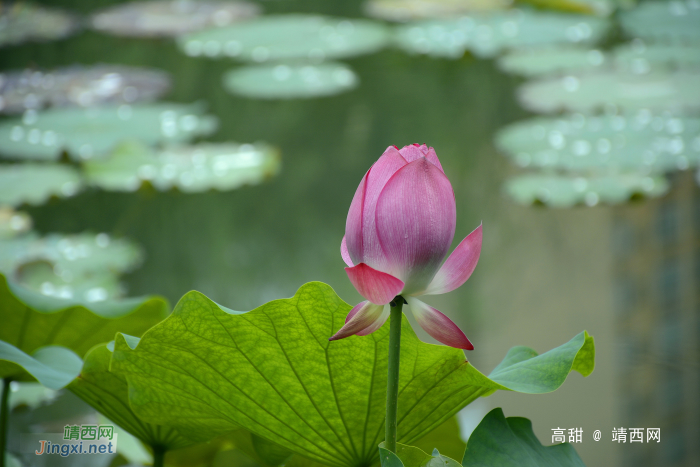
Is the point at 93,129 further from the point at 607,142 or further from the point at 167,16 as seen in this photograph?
the point at 607,142

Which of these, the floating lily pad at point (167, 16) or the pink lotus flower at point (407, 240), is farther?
the floating lily pad at point (167, 16)

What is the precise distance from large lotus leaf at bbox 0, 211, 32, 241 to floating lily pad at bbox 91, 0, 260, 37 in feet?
5.32

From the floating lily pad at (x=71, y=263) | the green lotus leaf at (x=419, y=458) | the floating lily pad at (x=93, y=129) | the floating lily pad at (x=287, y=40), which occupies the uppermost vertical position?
the floating lily pad at (x=287, y=40)

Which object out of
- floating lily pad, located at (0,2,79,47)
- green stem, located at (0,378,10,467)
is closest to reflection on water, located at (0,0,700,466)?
green stem, located at (0,378,10,467)

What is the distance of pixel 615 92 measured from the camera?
2033mm

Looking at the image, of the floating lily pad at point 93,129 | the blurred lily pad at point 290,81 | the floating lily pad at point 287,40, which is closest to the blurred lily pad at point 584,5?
the floating lily pad at point 287,40

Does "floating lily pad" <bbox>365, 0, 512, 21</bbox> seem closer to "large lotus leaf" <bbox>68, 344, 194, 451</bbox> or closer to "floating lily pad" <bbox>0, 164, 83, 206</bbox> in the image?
"floating lily pad" <bbox>0, 164, 83, 206</bbox>

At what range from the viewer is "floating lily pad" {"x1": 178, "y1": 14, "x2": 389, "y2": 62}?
2.43 m

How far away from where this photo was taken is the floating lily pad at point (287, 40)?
7.97 feet

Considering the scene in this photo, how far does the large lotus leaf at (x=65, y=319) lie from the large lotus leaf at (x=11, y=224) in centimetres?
89

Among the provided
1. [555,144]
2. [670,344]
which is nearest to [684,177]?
[555,144]

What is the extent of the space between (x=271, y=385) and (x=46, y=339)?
0.99 feet

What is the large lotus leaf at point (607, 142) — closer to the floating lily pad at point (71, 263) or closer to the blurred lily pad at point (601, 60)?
the blurred lily pad at point (601, 60)

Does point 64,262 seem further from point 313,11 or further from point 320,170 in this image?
point 313,11
